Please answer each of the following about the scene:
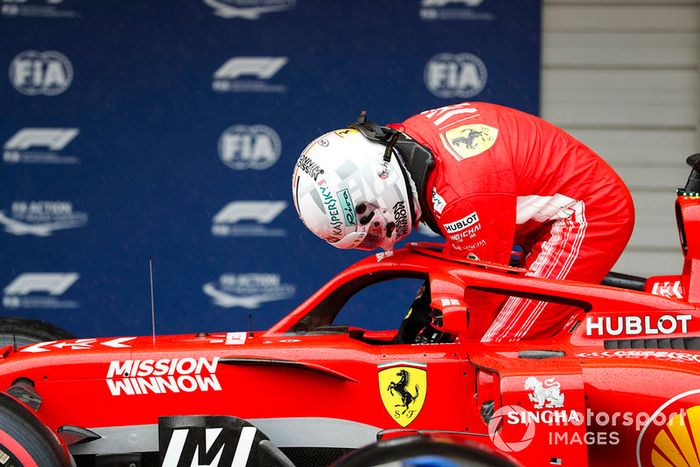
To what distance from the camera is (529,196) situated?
4.17 m

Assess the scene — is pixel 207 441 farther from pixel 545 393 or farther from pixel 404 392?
pixel 545 393

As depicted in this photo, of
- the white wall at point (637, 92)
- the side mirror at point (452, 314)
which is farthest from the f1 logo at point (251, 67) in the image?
the side mirror at point (452, 314)

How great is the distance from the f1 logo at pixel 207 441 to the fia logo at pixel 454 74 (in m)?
4.24

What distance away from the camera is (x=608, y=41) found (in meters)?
7.53

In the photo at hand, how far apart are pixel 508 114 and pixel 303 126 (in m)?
3.39

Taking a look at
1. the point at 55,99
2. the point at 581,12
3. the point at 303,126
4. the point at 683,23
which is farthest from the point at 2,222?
the point at 683,23

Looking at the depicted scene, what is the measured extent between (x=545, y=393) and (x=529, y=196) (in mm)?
1004

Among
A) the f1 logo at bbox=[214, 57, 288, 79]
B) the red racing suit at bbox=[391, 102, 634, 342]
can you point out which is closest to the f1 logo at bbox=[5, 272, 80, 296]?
the f1 logo at bbox=[214, 57, 288, 79]

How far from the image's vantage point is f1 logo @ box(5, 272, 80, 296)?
297 inches

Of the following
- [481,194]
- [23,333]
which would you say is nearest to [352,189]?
[481,194]

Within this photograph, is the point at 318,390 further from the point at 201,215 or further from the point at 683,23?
the point at 683,23

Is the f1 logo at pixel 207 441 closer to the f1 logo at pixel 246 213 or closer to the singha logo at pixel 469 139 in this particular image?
the singha logo at pixel 469 139

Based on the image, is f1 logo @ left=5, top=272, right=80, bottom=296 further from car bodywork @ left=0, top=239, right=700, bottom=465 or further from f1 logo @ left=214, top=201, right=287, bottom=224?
car bodywork @ left=0, top=239, right=700, bottom=465

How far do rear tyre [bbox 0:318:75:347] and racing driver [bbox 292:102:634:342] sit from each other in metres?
1.47
